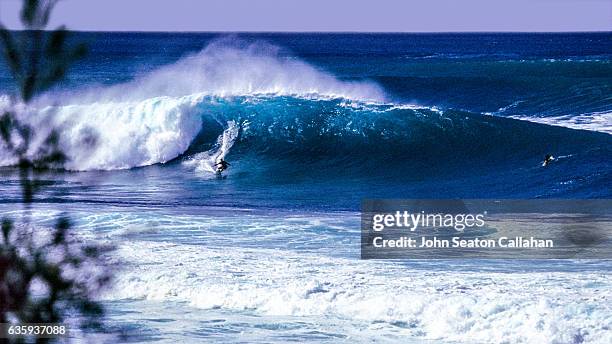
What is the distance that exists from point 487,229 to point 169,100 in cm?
979

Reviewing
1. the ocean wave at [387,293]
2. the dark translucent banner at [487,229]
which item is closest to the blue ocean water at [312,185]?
the ocean wave at [387,293]

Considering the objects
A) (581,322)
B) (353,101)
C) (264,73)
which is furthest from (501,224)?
(264,73)

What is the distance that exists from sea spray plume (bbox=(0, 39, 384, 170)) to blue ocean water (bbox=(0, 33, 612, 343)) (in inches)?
2.3

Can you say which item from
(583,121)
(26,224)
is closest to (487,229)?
(583,121)

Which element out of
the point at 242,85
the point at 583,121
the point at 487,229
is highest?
the point at 242,85

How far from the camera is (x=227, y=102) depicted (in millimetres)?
19484

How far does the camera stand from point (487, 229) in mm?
10617

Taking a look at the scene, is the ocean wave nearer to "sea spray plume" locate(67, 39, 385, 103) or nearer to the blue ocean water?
the blue ocean water

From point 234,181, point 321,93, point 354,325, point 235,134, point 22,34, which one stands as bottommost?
point 354,325

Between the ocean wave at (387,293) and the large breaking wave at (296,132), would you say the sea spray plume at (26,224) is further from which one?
the large breaking wave at (296,132)

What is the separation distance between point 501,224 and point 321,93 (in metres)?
10.4

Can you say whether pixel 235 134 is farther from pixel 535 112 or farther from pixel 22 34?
pixel 22 34

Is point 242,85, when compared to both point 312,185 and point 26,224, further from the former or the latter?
point 26,224

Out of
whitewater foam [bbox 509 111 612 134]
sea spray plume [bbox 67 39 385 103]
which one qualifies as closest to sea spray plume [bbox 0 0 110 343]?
whitewater foam [bbox 509 111 612 134]
